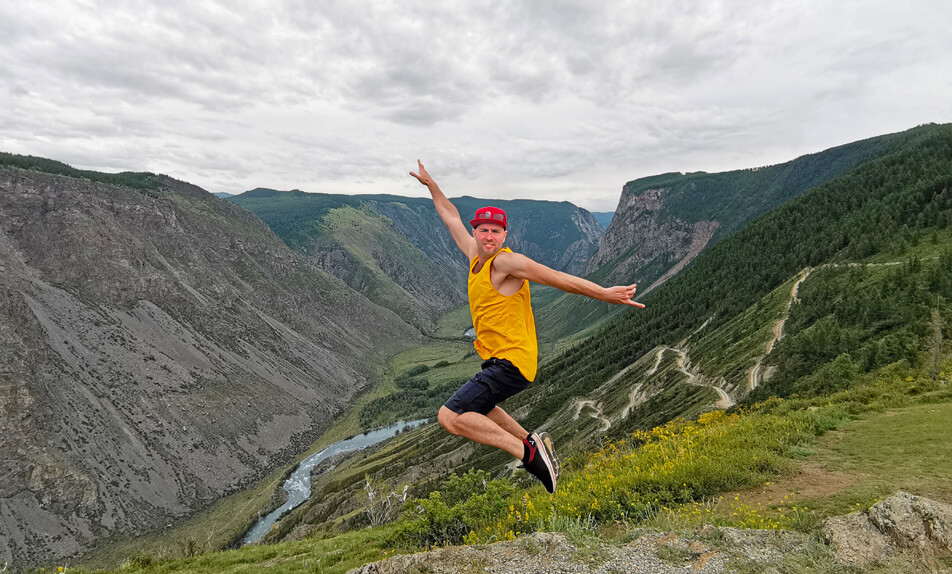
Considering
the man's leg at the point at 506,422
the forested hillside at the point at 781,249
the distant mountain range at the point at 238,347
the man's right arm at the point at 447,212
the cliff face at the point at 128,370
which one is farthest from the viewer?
the cliff face at the point at 128,370

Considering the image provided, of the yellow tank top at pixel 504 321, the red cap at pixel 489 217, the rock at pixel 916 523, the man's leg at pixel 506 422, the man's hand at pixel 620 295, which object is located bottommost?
the rock at pixel 916 523

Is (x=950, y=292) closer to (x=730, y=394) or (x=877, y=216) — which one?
(x=730, y=394)

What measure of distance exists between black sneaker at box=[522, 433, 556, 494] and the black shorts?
1.18m

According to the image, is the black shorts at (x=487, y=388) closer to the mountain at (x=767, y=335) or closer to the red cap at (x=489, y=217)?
the red cap at (x=489, y=217)

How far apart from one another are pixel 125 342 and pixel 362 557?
138123 mm

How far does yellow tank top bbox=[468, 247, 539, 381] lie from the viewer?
7117 mm

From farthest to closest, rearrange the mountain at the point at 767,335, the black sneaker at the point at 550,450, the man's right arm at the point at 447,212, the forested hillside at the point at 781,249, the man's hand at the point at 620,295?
the forested hillside at the point at 781,249, the mountain at the point at 767,335, the man's right arm at the point at 447,212, the black sneaker at the point at 550,450, the man's hand at the point at 620,295

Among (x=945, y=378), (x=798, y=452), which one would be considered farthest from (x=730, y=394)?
(x=798, y=452)

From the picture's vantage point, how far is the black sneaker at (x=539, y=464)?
303 inches

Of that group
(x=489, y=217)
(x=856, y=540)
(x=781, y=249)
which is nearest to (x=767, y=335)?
(x=781, y=249)

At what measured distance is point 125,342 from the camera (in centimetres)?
11812

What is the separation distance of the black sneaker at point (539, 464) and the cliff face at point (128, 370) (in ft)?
345

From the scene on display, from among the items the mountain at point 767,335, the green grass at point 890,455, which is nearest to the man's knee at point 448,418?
the mountain at point 767,335

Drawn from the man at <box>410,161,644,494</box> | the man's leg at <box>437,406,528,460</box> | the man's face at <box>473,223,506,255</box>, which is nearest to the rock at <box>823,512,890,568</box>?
the man at <box>410,161,644,494</box>
